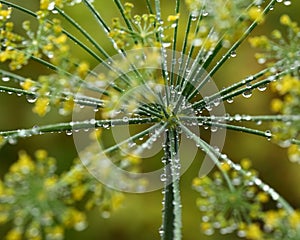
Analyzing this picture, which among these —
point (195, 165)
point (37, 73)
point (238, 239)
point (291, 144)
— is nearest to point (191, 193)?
point (195, 165)

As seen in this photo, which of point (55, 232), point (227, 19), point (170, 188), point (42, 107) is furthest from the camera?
point (170, 188)

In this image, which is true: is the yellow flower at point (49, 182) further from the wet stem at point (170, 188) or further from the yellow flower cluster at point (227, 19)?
the yellow flower cluster at point (227, 19)

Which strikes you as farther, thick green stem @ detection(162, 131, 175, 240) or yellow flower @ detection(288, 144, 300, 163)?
thick green stem @ detection(162, 131, 175, 240)

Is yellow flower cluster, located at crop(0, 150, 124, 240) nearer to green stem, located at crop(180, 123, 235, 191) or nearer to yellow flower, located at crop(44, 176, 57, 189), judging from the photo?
yellow flower, located at crop(44, 176, 57, 189)

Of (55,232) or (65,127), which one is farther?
(65,127)

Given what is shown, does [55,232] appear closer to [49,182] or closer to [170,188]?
[49,182]

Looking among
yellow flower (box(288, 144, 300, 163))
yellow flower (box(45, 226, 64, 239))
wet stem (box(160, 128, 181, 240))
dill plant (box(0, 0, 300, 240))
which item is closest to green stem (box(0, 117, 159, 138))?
dill plant (box(0, 0, 300, 240))

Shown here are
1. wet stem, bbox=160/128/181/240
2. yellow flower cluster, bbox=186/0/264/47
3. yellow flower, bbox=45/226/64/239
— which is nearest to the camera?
yellow flower, bbox=45/226/64/239

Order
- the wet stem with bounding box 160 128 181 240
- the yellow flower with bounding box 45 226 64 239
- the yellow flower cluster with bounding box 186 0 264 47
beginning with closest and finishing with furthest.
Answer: the yellow flower with bounding box 45 226 64 239, the yellow flower cluster with bounding box 186 0 264 47, the wet stem with bounding box 160 128 181 240

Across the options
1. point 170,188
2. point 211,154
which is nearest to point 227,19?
point 211,154

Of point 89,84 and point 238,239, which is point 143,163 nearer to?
point 238,239

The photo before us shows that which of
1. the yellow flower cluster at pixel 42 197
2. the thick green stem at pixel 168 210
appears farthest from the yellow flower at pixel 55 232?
the thick green stem at pixel 168 210
